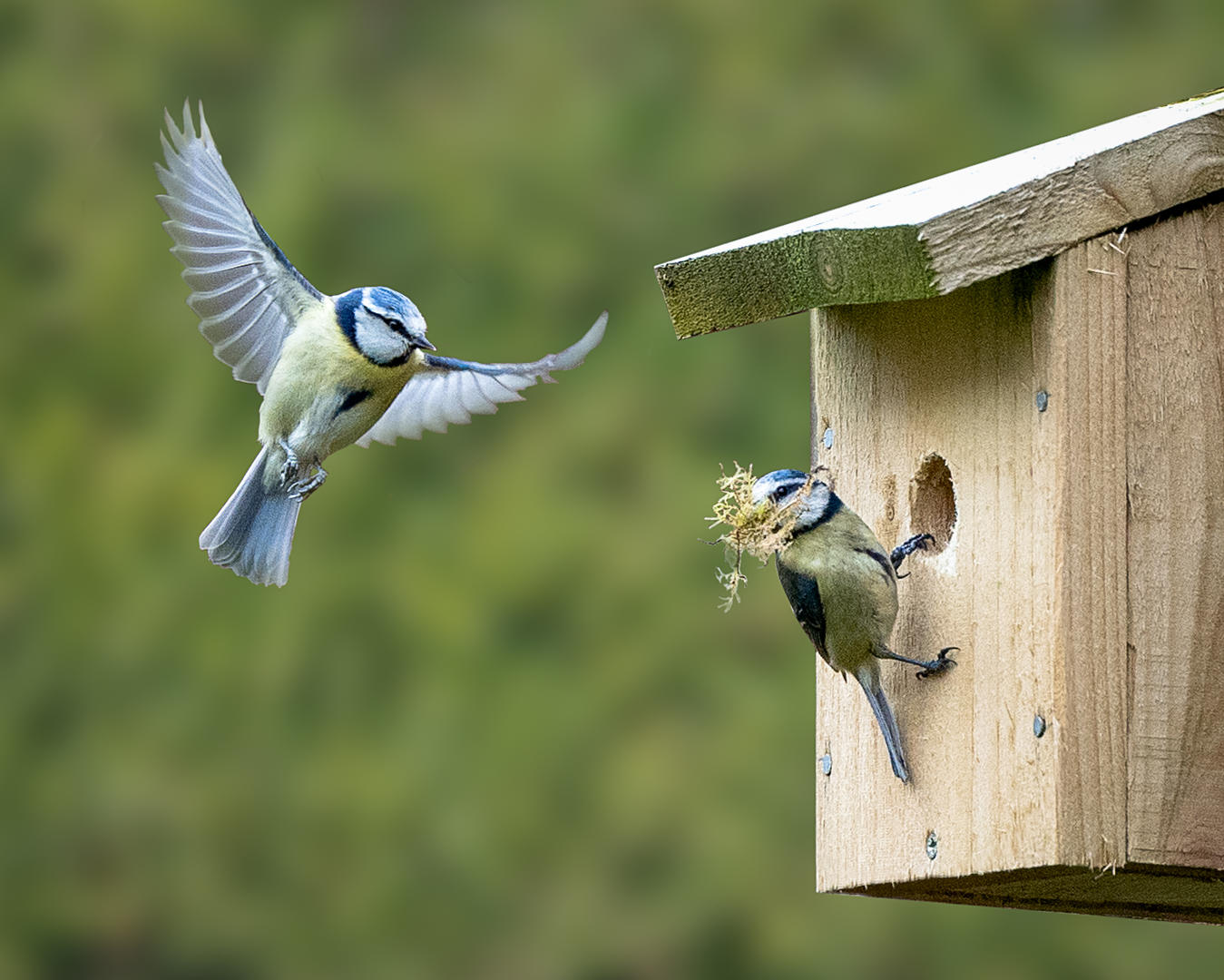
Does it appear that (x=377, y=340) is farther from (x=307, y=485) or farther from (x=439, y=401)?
(x=439, y=401)

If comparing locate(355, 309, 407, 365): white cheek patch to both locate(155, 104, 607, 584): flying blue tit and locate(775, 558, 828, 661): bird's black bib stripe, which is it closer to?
locate(155, 104, 607, 584): flying blue tit

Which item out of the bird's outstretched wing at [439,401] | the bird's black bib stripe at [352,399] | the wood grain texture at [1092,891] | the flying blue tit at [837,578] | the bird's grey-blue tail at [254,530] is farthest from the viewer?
the bird's outstretched wing at [439,401]

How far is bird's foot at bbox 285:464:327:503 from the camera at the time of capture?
10.2 ft

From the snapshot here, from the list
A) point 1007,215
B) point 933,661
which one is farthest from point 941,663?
point 1007,215

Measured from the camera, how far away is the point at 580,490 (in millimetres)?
7188

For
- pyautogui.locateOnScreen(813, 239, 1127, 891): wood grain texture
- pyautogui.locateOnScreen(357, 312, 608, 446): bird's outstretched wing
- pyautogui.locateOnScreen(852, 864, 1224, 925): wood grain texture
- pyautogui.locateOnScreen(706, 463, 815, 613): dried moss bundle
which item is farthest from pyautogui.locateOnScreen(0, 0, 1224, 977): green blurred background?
pyautogui.locateOnScreen(706, 463, 815, 613): dried moss bundle

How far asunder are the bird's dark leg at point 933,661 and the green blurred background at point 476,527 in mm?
3694

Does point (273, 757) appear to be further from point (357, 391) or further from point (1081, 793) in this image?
point (1081, 793)

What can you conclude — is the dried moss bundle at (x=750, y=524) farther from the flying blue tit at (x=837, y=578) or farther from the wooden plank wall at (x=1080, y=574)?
the wooden plank wall at (x=1080, y=574)

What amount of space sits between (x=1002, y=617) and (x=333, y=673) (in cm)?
476

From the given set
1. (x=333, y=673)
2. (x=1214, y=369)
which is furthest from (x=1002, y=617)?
(x=333, y=673)

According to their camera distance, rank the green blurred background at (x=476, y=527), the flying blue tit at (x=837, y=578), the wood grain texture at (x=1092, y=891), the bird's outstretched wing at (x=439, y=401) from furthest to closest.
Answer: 1. the green blurred background at (x=476, y=527)
2. the bird's outstretched wing at (x=439, y=401)
3. the flying blue tit at (x=837, y=578)
4. the wood grain texture at (x=1092, y=891)

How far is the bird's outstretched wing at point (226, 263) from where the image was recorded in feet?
9.28

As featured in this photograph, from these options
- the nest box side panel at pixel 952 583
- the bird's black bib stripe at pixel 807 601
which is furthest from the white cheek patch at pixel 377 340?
the nest box side panel at pixel 952 583
